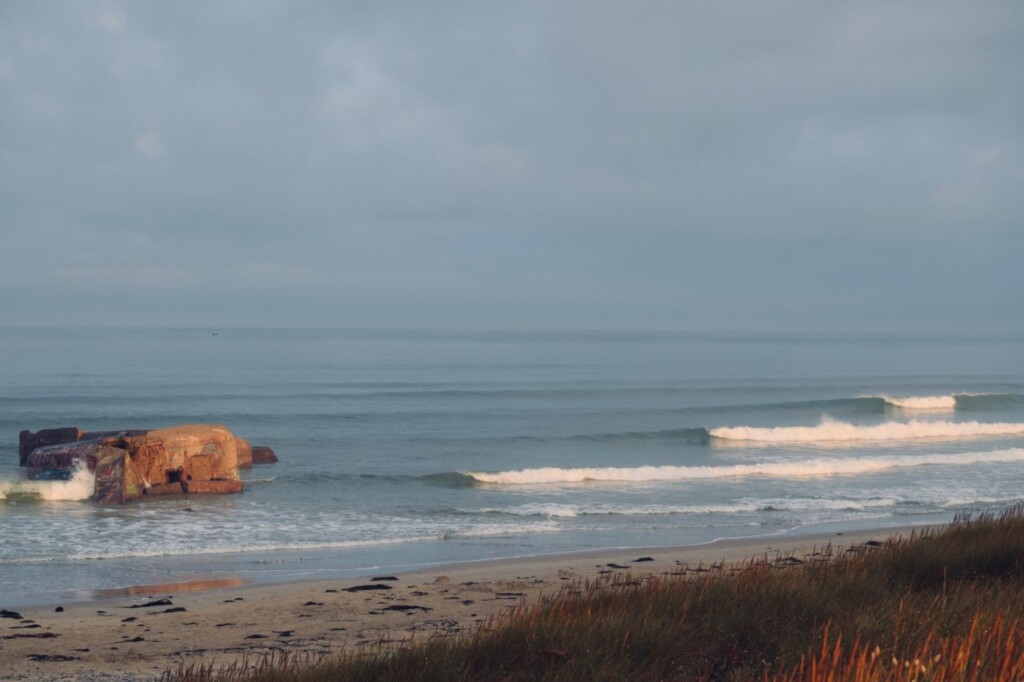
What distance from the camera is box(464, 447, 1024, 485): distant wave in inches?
898

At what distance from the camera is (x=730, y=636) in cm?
658

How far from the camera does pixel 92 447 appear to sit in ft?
60.5

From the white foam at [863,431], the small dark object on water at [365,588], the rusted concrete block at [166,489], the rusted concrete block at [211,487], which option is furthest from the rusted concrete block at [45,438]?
the white foam at [863,431]

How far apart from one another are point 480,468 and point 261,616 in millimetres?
14924

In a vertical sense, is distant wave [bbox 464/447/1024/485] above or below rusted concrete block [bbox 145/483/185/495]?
below

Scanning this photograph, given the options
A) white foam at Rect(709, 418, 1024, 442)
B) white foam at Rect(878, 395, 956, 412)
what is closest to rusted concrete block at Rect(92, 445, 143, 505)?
white foam at Rect(709, 418, 1024, 442)

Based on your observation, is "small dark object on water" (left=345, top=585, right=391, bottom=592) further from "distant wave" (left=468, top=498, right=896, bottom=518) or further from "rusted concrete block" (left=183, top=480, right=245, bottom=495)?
"rusted concrete block" (left=183, top=480, right=245, bottom=495)

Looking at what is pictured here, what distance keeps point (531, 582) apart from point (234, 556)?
5.01 meters

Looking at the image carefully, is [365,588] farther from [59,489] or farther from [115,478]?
[59,489]

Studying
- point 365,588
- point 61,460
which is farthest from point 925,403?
point 365,588

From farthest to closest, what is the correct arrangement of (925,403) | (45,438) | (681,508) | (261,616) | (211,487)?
1. (925,403)
2. (45,438)
3. (681,508)
4. (211,487)
5. (261,616)

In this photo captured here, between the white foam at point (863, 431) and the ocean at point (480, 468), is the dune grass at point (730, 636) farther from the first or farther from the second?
A: the white foam at point (863, 431)

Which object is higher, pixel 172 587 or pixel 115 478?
pixel 115 478

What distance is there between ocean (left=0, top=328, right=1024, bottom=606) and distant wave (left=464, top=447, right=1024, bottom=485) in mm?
82
